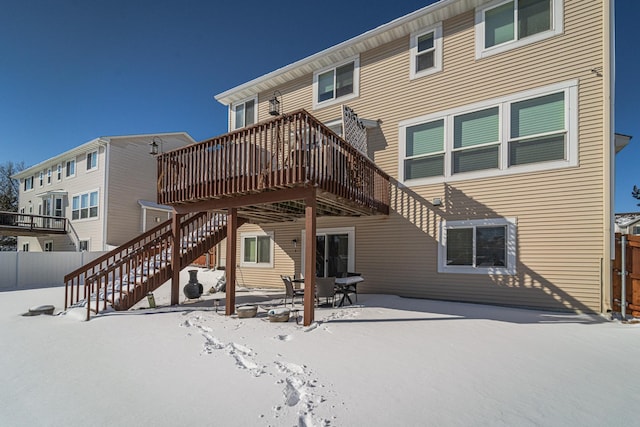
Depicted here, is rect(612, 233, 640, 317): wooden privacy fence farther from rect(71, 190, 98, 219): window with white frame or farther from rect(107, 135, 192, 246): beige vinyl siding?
rect(71, 190, 98, 219): window with white frame

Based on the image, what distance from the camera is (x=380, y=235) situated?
30.7 ft

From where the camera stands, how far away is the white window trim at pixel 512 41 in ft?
23.9

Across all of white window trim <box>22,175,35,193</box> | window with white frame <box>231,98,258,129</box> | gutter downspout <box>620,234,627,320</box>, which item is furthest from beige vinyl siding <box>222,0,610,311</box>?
white window trim <box>22,175,35,193</box>

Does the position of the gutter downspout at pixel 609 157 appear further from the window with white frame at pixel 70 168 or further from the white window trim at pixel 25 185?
the white window trim at pixel 25 185

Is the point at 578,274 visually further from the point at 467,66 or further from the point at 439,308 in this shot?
the point at 467,66

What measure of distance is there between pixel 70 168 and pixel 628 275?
1054 inches

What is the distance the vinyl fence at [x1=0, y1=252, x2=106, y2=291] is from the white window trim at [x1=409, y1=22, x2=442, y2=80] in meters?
16.4

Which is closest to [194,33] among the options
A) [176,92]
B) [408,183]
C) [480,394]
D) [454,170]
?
[176,92]

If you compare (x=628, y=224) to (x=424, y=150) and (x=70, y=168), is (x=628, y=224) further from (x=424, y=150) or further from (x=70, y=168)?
(x=70, y=168)

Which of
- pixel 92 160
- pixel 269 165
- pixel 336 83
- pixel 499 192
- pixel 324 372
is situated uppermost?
pixel 336 83

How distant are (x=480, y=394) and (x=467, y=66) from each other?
26.8 ft

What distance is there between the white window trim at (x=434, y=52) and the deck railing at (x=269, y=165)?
3.18 meters

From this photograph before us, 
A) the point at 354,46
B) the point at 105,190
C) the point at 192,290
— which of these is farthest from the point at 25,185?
the point at 354,46

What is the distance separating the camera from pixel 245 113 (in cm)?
1268
